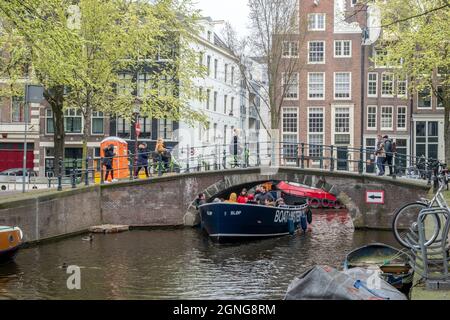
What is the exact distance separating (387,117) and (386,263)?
106 ft

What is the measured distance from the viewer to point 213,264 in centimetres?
1662

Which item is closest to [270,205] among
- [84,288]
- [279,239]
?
[279,239]

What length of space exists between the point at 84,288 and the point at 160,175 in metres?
12.1

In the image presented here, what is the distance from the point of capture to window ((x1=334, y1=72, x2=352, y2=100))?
43.5 m

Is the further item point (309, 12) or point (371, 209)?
point (309, 12)

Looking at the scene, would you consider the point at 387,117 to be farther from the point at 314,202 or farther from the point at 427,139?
the point at 314,202

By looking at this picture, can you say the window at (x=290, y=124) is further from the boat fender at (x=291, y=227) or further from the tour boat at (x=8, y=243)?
the tour boat at (x=8, y=243)

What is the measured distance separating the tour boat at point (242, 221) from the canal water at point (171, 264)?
600 millimetres

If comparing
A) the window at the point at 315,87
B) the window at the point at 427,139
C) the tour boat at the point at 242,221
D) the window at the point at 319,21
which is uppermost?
the window at the point at 319,21

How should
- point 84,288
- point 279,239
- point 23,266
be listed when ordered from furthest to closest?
point 279,239 < point 23,266 < point 84,288

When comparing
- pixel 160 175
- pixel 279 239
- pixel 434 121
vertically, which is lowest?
pixel 279 239

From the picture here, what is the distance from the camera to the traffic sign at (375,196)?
2409cm

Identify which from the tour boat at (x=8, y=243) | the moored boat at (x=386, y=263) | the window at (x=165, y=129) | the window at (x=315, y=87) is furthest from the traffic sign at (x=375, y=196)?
the window at (x=315, y=87)
